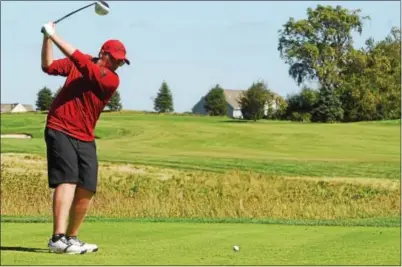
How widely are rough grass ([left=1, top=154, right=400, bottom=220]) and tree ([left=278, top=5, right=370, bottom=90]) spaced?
17940 mm

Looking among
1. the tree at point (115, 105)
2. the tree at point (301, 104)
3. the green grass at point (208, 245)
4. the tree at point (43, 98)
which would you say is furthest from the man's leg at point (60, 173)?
the tree at point (115, 105)

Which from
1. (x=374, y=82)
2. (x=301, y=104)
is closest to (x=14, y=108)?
(x=301, y=104)

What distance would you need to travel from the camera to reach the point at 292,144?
29.2 m

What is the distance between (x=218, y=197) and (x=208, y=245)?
27.6ft

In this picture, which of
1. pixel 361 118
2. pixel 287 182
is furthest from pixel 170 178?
pixel 361 118

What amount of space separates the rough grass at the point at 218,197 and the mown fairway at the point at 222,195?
3cm

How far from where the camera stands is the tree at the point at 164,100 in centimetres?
6606

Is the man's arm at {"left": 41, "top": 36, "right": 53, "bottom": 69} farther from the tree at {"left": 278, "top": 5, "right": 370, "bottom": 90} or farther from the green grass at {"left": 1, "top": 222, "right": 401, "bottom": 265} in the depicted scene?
the tree at {"left": 278, "top": 5, "right": 370, "bottom": 90}

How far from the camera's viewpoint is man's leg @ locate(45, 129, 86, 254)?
4848 millimetres

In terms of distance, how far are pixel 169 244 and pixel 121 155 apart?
815 inches

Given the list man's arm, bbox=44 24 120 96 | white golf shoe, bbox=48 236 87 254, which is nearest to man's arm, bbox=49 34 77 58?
man's arm, bbox=44 24 120 96

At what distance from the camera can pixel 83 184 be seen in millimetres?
5039

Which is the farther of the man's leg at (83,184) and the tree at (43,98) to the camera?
the tree at (43,98)

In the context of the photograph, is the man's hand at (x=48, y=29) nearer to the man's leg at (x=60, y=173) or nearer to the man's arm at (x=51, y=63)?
the man's arm at (x=51, y=63)
